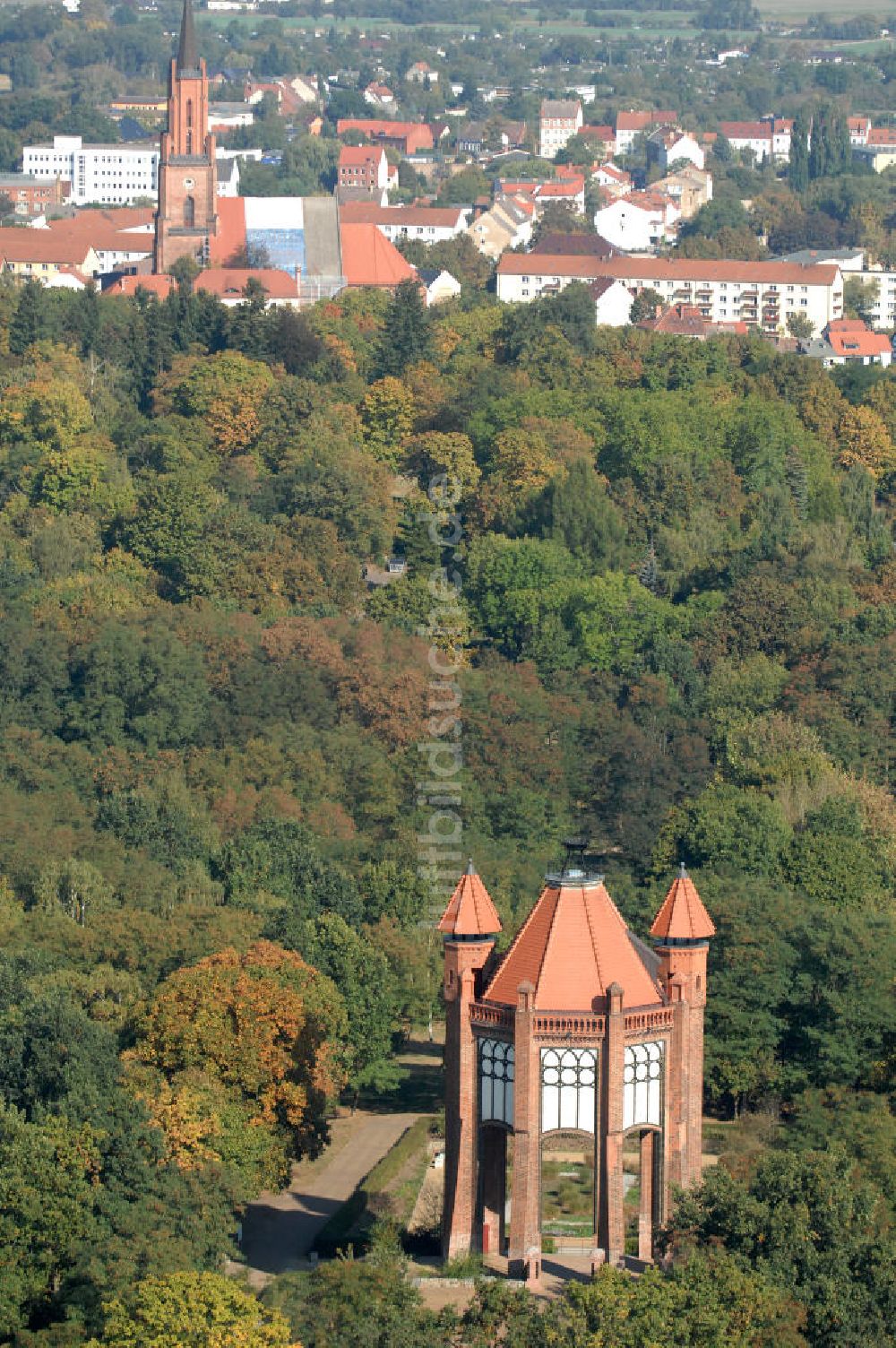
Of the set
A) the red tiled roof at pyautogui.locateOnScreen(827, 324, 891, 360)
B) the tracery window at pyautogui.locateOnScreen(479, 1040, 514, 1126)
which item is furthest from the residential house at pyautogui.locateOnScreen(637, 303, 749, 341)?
the tracery window at pyautogui.locateOnScreen(479, 1040, 514, 1126)

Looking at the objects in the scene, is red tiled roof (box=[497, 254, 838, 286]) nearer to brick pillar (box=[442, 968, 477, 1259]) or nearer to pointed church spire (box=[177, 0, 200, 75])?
pointed church spire (box=[177, 0, 200, 75])

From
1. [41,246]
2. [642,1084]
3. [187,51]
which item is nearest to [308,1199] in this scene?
[642,1084]

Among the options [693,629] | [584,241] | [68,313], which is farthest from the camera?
[584,241]

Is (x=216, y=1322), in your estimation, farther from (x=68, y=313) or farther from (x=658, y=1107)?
(x=68, y=313)

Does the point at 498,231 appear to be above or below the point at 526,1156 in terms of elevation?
above

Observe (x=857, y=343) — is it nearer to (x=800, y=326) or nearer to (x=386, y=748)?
(x=800, y=326)

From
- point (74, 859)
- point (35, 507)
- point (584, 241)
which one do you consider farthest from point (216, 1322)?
point (584, 241)

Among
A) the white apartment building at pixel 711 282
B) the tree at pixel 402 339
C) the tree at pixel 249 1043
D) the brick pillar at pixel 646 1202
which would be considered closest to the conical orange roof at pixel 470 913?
the brick pillar at pixel 646 1202
